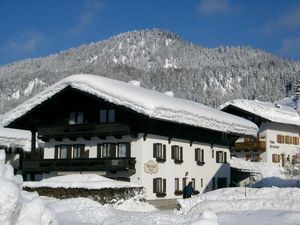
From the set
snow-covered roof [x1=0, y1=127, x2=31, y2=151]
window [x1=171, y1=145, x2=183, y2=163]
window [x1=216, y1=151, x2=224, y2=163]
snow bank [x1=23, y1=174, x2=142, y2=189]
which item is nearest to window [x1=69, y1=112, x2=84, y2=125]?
snow bank [x1=23, y1=174, x2=142, y2=189]

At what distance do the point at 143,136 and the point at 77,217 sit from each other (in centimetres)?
1386

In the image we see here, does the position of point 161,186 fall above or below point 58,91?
below

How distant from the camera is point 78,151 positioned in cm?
3344

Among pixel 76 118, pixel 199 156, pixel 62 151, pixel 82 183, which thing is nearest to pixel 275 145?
pixel 199 156

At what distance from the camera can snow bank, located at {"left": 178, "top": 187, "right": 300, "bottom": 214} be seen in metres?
20.0

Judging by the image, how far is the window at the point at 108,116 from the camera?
3219cm

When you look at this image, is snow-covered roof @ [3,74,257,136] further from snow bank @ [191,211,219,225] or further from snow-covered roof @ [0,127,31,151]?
snow bank @ [191,211,219,225]

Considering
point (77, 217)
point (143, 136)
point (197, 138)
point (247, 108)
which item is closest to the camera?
point (77, 217)

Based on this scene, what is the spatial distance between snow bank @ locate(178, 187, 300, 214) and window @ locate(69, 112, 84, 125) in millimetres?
12150

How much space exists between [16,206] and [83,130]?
2312 cm

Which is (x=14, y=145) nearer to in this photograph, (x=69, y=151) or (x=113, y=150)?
(x=69, y=151)

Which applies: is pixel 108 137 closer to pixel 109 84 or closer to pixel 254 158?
pixel 109 84

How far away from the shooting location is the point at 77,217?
679 inches

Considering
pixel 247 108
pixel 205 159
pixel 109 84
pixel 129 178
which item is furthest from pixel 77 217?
pixel 247 108
